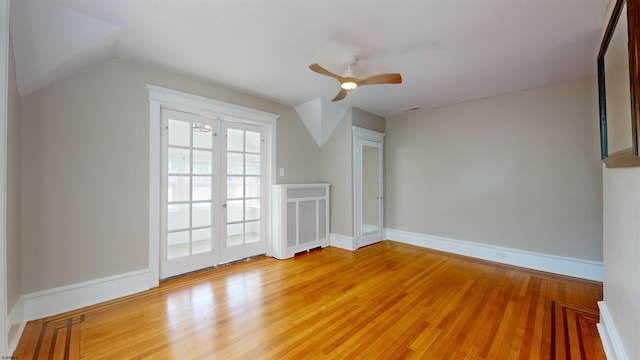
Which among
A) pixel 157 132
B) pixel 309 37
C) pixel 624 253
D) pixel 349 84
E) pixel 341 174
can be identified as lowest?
pixel 624 253

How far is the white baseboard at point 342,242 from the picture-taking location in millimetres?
4258

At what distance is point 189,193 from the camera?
123 inches

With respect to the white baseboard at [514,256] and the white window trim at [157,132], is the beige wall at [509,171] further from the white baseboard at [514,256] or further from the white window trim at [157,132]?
the white window trim at [157,132]

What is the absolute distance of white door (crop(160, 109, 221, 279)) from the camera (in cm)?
294

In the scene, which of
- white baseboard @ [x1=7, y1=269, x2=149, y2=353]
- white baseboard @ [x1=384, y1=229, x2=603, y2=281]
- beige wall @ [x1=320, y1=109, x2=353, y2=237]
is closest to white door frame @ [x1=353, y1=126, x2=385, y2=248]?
beige wall @ [x1=320, y1=109, x2=353, y2=237]

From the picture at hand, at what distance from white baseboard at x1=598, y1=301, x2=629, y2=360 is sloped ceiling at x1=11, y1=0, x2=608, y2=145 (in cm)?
234

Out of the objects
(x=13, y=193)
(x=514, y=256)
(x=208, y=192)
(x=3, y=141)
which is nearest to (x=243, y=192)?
(x=208, y=192)

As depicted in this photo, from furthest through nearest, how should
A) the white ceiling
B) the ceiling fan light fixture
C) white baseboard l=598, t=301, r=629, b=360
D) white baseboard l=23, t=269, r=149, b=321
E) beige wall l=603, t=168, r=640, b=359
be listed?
the ceiling fan light fixture < white baseboard l=23, t=269, r=149, b=321 < the white ceiling < white baseboard l=598, t=301, r=629, b=360 < beige wall l=603, t=168, r=640, b=359

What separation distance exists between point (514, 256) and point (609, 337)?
197 cm

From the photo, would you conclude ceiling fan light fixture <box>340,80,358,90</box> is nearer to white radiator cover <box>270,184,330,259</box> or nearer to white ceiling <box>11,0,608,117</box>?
white ceiling <box>11,0,608,117</box>

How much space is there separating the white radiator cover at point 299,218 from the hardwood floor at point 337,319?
0.69 m

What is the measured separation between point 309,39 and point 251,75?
1.06 meters

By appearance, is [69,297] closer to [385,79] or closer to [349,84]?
[349,84]

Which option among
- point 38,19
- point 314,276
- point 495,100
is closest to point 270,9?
point 38,19
